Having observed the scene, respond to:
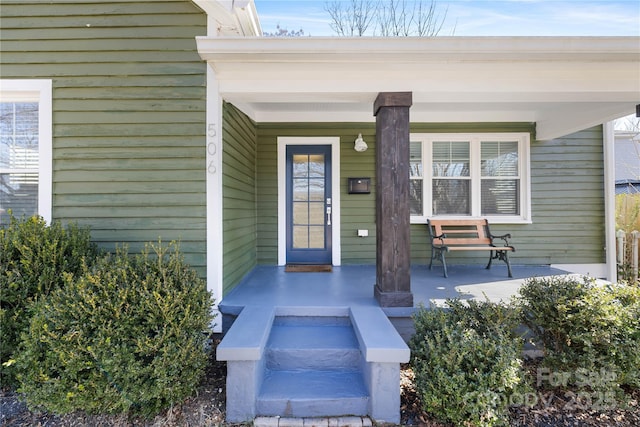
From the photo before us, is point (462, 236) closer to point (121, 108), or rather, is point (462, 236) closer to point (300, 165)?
point (300, 165)

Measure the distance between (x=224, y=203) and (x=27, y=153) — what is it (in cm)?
205

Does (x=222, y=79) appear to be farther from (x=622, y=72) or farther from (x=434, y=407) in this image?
(x=622, y=72)

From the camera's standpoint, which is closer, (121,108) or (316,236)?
(121,108)

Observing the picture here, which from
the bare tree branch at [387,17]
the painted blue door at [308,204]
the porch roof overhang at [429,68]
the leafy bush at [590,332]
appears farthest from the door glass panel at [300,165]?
the bare tree branch at [387,17]

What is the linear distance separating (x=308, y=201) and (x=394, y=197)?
7.43 feet

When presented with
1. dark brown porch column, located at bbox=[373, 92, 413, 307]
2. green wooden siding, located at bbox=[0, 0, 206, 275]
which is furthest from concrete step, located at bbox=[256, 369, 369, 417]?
green wooden siding, located at bbox=[0, 0, 206, 275]

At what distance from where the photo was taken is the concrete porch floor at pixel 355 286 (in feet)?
10.1

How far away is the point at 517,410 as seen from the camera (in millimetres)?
2230

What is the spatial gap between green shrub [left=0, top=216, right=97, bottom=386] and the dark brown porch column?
7.90 ft

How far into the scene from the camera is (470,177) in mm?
4965

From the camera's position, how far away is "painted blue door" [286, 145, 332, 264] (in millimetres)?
4902

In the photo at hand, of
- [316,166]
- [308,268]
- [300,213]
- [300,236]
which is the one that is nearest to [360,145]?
[316,166]

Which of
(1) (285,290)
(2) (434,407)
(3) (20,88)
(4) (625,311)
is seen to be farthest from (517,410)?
(3) (20,88)

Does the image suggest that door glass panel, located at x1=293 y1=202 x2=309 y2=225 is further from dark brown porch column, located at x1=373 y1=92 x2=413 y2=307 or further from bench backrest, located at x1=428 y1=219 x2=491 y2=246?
dark brown porch column, located at x1=373 y1=92 x2=413 y2=307
